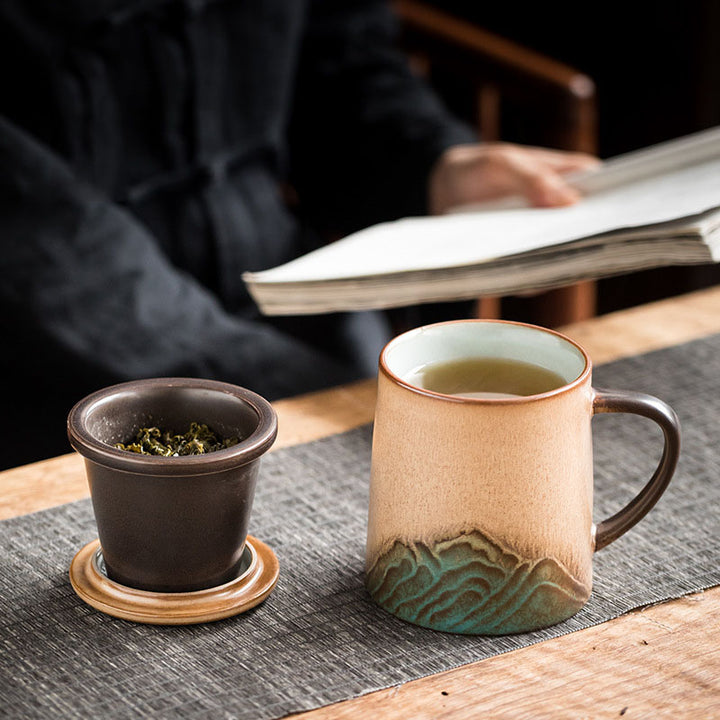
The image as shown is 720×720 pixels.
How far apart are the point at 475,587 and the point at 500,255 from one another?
265 mm

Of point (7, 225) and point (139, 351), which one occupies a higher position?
point (7, 225)

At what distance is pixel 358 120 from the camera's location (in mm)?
1266

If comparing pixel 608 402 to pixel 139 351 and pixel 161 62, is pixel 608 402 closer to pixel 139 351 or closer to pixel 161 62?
pixel 139 351

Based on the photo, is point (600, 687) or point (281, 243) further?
point (281, 243)

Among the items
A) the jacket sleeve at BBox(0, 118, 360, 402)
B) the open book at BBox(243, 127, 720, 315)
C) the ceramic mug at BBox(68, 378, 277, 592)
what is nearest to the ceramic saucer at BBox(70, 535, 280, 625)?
the ceramic mug at BBox(68, 378, 277, 592)

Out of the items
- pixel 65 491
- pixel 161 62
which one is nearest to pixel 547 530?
pixel 65 491

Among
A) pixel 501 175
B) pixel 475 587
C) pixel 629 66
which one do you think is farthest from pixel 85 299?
pixel 629 66

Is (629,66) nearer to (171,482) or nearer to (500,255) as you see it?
(500,255)

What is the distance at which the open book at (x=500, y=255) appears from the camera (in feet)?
2.19

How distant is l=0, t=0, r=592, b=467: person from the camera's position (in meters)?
0.93

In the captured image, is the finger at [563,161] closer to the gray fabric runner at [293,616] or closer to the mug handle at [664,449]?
the gray fabric runner at [293,616]

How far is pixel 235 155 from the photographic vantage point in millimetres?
1196

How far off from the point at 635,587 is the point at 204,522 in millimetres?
219

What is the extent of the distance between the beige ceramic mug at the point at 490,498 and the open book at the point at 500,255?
0.57 feet
